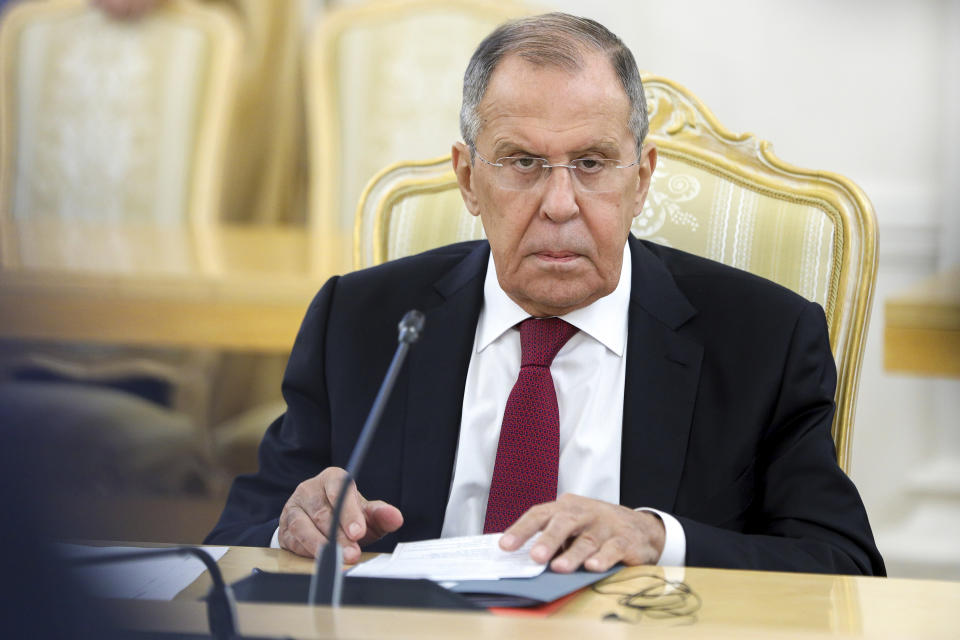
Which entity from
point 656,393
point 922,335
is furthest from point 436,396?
point 922,335

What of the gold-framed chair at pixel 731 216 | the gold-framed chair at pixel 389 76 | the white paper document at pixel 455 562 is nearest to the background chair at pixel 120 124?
the gold-framed chair at pixel 389 76

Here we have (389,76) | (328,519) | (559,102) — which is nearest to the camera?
(328,519)

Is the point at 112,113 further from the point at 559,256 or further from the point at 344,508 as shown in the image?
the point at 344,508

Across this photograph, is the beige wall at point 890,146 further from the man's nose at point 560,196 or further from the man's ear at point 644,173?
the man's nose at point 560,196

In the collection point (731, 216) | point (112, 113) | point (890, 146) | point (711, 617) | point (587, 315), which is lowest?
point (711, 617)

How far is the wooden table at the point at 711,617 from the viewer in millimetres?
769

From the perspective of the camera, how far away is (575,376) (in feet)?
4.25

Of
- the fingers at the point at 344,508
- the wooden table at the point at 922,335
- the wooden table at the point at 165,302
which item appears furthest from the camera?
the wooden table at the point at 165,302

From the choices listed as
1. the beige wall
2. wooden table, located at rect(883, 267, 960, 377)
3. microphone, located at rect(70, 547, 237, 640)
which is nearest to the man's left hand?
microphone, located at rect(70, 547, 237, 640)

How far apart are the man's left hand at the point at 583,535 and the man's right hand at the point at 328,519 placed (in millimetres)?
152

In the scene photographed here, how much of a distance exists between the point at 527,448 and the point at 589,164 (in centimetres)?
33

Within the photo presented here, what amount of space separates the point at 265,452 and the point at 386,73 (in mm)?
1738

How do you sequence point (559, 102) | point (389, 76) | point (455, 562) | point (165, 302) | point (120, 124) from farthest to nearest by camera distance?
point (120, 124) < point (389, 76) < point (165, 302) < point (559, 102) < point (455, 562)

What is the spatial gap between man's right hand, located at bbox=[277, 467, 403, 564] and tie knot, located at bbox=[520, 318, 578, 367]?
0.29 m
